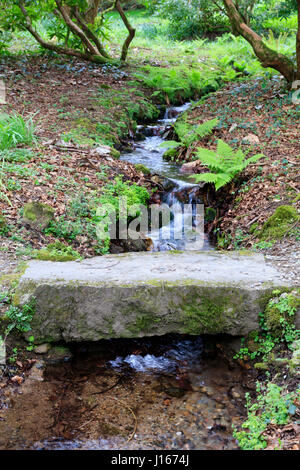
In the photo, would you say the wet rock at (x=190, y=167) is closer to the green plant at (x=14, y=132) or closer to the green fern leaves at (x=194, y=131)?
the green fern leaves at (x=194, y=131)

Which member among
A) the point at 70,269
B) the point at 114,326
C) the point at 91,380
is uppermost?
the point at 70,269

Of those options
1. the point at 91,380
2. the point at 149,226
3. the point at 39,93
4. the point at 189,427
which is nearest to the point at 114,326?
the point at 91,380

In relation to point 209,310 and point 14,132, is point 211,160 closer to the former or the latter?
point 14,132

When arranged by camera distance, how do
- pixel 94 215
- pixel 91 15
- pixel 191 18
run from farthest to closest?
pixel 191 18
pixel 91 15
pixel 94 215

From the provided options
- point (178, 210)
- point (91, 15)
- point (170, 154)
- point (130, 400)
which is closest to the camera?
point (130, 400)

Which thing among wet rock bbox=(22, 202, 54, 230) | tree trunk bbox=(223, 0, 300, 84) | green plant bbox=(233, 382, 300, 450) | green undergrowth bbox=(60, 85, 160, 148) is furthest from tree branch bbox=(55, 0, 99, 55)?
green plant bbox=(233, 382, 300, 450)

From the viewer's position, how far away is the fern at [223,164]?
19.2 ft

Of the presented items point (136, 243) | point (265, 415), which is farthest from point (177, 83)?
point (265, 415)

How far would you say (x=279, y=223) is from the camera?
14.9ft

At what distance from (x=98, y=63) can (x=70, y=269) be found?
9293 millimetres

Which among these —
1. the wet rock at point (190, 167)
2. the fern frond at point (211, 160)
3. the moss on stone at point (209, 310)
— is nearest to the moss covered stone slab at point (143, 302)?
the moss on stone at point (209, 310)

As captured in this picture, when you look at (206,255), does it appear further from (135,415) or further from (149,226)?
(149,226)

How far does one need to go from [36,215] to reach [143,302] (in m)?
1.89

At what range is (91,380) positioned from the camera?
324cm
